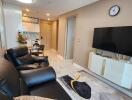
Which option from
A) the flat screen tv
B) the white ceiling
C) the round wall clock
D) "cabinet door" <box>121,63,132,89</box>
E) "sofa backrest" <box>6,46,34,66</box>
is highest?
the white ceiling

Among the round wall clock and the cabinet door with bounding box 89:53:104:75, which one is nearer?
the round wall clock

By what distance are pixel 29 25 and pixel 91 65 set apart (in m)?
4.88

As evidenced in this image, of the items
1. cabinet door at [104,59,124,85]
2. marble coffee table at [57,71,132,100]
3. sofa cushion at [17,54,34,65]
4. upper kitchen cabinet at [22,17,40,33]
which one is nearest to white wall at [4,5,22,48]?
sofa cushion at [17,54,34,65]

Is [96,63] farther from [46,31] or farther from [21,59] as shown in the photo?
[46,31]

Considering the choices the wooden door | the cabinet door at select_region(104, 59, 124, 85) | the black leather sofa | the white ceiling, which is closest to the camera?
the black leather sofa

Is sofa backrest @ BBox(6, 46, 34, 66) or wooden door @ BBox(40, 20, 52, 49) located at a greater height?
wooden door @ BBox(40, 20, 52, 49)

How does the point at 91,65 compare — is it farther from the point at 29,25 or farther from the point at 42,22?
the point at 42,22

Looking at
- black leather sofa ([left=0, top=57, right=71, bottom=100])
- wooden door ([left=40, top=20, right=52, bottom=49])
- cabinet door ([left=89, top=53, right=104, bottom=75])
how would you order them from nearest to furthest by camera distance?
black leather sofa ([left=0, top=57, right=71, bottom=100]) < cabinet door ([left=89, top=53, right=104, bottom=75]) < wooden door ([left=40, top=20, right=52, bottom=49])

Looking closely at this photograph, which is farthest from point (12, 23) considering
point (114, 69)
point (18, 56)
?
point (114, 69)

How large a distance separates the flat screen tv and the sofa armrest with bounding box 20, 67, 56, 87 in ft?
5.30

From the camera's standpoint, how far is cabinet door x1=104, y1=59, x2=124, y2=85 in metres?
2.13

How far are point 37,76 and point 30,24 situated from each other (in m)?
5.30

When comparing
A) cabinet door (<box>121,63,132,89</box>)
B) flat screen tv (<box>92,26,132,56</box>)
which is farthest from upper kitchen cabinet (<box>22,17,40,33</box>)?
cabinet door (<box>121,63,132,89</box>)

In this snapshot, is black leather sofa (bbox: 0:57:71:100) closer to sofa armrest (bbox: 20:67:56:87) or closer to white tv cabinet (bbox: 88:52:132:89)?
sofa armrest (bbox: 20:67:56:87)
